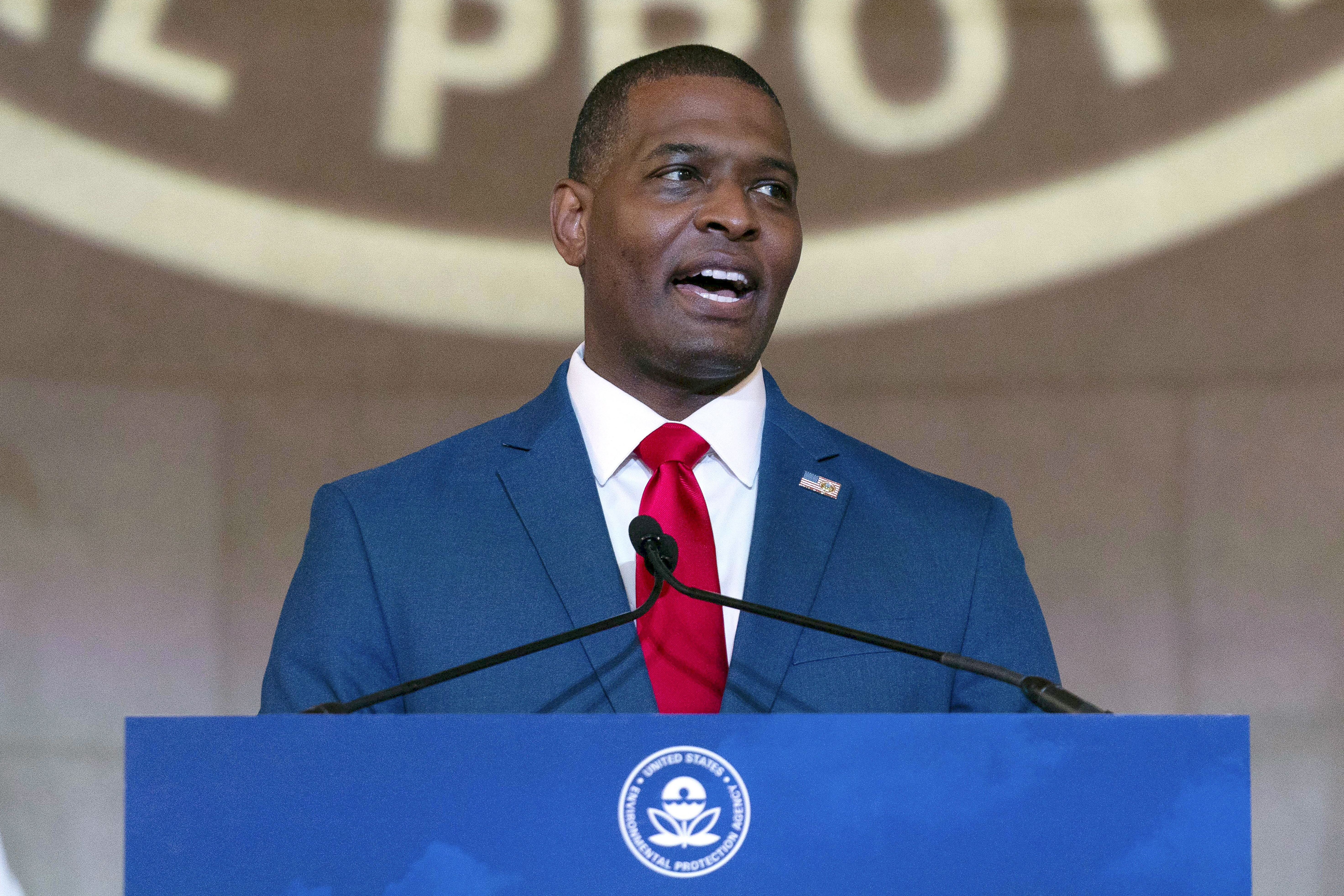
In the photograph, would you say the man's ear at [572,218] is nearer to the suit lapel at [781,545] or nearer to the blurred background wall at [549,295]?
the suit lapel at [781,545]

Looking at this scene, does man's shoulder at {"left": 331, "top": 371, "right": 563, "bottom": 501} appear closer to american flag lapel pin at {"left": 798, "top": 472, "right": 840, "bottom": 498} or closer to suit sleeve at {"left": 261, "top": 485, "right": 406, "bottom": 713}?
suit sleeve at {"left": 261, "top": 485, "right": 406, "bottom": 713}

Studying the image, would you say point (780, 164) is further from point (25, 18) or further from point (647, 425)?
point (25, 18)

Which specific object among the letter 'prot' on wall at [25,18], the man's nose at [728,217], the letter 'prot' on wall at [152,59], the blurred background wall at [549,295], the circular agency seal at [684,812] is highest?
the letter 'prot' on wall at [25,18]

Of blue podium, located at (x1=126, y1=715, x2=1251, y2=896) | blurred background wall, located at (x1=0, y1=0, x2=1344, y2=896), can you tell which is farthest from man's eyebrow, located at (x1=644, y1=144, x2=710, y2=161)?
blurred background wall, located at (x1=0, y1=0, x2=1344, y2=896)

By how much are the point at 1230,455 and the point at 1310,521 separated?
0.66 ft

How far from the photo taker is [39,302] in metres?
2.96

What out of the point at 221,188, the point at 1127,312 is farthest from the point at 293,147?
the point at 1127,312

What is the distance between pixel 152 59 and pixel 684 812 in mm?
2645

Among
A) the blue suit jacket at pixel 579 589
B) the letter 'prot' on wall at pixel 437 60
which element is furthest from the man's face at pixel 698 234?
the letter 'prot' on wall at pixel 437 60

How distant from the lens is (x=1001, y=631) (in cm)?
130

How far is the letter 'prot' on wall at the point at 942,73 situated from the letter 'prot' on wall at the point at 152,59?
1.23 meters

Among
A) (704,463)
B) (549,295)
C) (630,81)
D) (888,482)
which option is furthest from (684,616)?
(549,295)

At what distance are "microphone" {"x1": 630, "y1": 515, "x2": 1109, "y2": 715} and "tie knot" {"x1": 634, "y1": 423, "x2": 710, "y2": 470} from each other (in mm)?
244

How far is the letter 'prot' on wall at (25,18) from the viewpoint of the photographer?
2.98 metres
